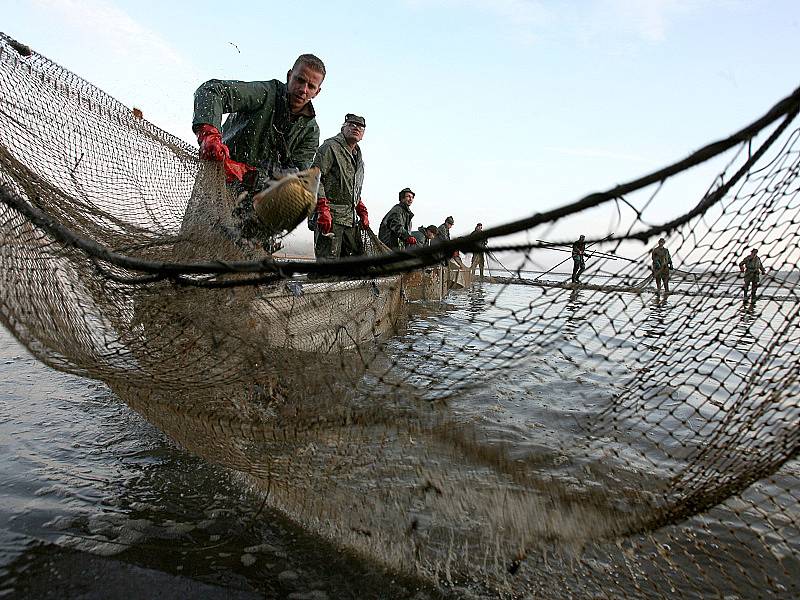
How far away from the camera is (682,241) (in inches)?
65.0

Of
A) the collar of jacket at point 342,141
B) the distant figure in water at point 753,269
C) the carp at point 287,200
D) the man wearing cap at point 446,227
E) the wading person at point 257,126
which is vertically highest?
the man wearing cap at point 446,227

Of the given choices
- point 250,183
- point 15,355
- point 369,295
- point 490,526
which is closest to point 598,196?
point 490,526

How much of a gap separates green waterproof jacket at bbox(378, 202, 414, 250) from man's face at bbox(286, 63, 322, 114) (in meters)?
5.63

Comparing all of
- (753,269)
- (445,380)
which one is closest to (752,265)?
(753,269)

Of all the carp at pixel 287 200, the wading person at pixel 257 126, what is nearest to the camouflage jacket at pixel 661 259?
the carp at pixel 287 200

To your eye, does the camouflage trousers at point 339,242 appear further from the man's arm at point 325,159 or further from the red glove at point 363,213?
the man's arm at point 325,159

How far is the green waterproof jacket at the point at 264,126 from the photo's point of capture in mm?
3654

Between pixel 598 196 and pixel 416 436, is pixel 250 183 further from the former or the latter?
pixel 598 196

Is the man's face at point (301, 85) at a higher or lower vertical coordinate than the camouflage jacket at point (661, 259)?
higher

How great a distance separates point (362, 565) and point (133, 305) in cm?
144

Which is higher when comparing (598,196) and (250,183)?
(250,183)

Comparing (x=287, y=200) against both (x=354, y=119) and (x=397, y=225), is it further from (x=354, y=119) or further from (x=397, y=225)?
(x=397, y=225)

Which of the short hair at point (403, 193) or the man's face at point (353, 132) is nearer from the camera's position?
the man's face at point (353, 132)

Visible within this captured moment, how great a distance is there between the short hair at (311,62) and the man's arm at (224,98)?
1.03 ft
